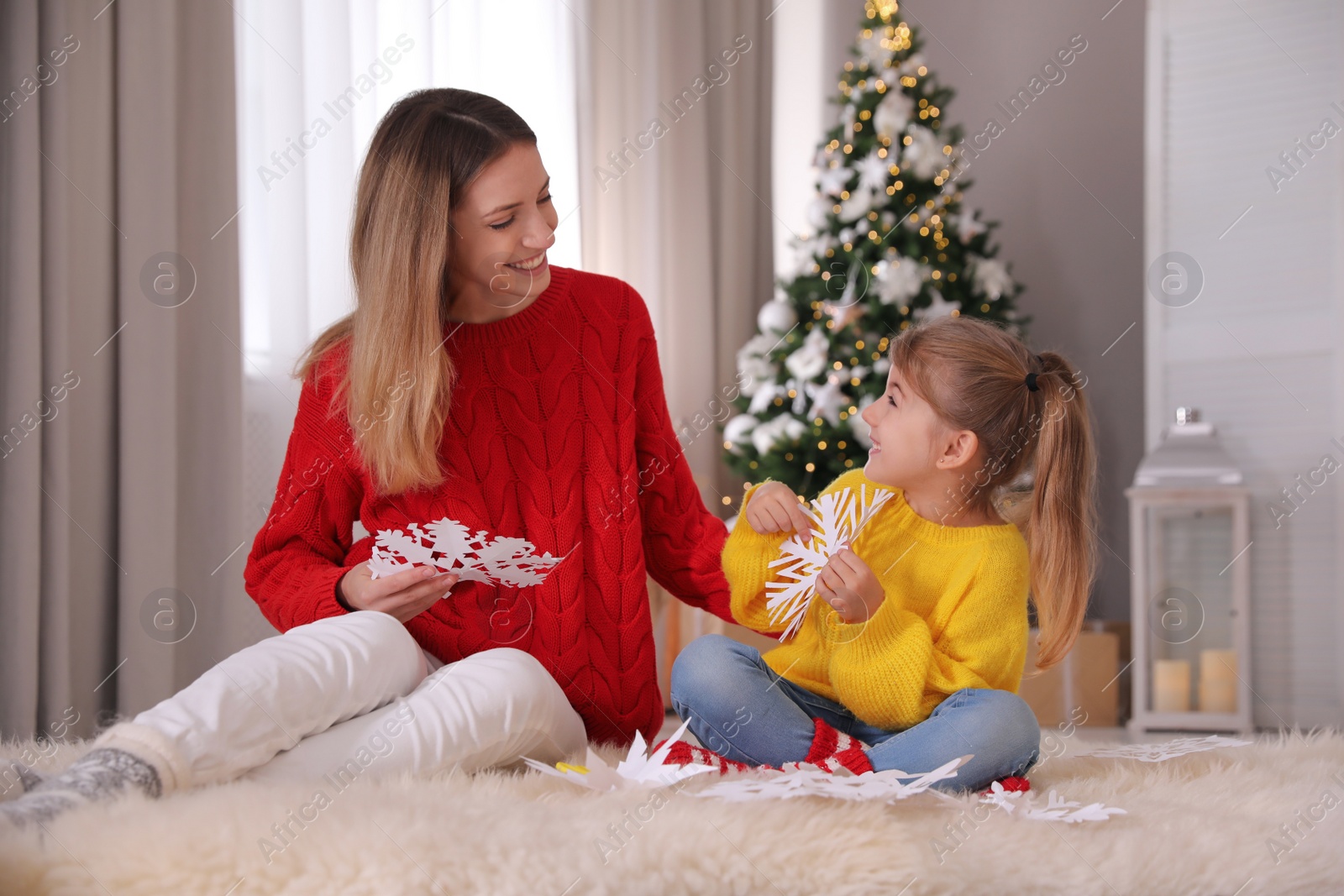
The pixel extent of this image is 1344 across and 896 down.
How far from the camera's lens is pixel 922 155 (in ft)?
10.8

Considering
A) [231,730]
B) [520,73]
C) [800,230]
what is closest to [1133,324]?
[800,230]

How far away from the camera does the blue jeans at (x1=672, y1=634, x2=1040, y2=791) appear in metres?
1.15

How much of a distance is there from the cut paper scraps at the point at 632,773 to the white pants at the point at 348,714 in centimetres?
13

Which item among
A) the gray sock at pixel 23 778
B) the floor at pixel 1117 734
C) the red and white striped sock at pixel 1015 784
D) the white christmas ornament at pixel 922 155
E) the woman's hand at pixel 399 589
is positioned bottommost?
the floor at pixel 1117 734

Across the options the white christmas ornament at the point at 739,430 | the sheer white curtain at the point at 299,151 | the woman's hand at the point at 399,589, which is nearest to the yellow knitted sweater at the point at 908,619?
the woman's hand at the point at 399,589

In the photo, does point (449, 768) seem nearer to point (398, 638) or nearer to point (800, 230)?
point (398, 638)

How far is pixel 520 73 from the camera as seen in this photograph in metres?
3.27

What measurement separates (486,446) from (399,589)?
0.27m

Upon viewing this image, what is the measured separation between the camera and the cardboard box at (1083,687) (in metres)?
3.14

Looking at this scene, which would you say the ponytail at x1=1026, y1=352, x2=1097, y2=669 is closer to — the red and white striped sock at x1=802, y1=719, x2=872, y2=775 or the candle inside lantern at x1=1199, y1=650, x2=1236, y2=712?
the red and white striped sock at x1=802, y1=719, x2=872, y2=775

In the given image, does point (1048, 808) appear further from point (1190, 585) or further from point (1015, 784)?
point (1190, 585)

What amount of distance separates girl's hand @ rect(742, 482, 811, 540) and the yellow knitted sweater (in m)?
0.02

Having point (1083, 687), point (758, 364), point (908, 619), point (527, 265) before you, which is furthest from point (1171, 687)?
point (527, 265)

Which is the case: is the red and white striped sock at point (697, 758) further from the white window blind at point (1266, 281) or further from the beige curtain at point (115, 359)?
the white window blind at point (1266, 281)
